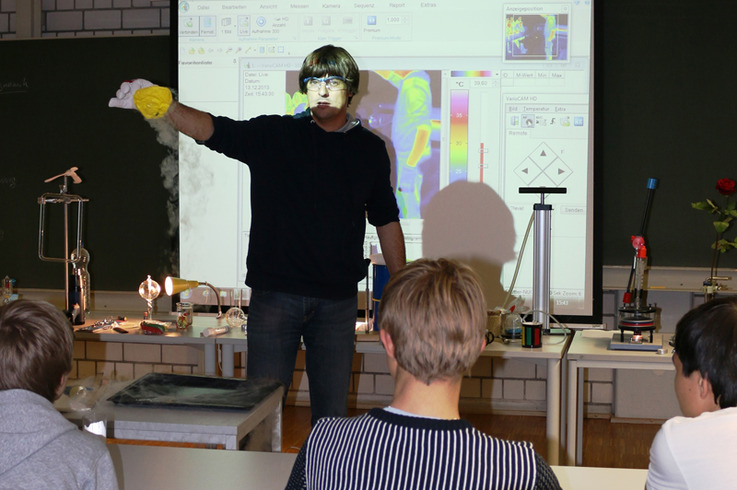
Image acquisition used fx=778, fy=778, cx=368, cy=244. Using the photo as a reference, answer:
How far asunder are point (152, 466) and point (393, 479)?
0.64m

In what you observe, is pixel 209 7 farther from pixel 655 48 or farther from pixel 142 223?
pixel 655 48

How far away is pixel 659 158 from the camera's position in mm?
3775

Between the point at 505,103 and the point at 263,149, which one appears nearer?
the point at 263,149

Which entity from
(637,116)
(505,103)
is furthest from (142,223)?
(637,116)

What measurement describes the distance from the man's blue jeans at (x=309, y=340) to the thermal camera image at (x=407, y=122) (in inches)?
60.3

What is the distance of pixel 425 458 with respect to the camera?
3.05 feet

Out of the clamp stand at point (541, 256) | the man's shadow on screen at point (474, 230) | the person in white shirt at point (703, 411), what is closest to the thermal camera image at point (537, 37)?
the man's shadow on screen at point (474, 230)

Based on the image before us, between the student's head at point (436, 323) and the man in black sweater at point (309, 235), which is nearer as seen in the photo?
the student's head at point (436, 323)

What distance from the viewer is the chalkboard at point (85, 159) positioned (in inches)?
163

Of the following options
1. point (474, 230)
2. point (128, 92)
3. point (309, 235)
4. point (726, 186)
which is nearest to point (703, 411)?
point (309, 235)

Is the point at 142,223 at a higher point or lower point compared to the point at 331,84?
lower

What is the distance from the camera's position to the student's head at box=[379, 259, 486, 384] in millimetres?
996

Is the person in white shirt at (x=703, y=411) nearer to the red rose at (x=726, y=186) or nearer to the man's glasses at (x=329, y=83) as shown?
the man's glasses at (x=329, y=83)

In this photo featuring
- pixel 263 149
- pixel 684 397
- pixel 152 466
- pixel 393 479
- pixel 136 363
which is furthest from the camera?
pixel 136 363
